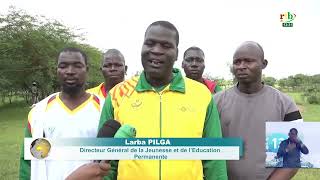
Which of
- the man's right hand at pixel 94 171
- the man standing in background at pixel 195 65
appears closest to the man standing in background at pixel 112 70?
the man standing in background at pixel 195 65

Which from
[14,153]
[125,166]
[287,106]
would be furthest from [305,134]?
[14,153]

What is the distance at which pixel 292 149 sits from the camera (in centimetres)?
220

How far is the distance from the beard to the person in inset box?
5.32 feet

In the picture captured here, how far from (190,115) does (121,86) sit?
47cm

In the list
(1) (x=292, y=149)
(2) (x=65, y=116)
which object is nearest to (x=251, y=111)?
(1) (x=292, y=149)

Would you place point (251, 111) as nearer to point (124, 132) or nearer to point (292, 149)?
point (292, 149)

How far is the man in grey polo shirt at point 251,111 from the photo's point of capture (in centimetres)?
293

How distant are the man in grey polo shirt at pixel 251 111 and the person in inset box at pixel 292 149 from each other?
612 millimetres

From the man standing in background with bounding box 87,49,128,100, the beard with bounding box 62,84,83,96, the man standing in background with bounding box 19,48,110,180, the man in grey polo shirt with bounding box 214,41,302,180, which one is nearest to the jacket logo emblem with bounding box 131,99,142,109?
the man standing in background with bounding box 19,48,110,180

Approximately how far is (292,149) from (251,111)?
78cm

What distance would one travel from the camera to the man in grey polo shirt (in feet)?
9.60

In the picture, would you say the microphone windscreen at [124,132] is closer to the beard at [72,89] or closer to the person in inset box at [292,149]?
the person in inset box at [292,149]

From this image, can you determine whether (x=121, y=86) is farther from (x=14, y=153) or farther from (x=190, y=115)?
(x=14, y=153)
